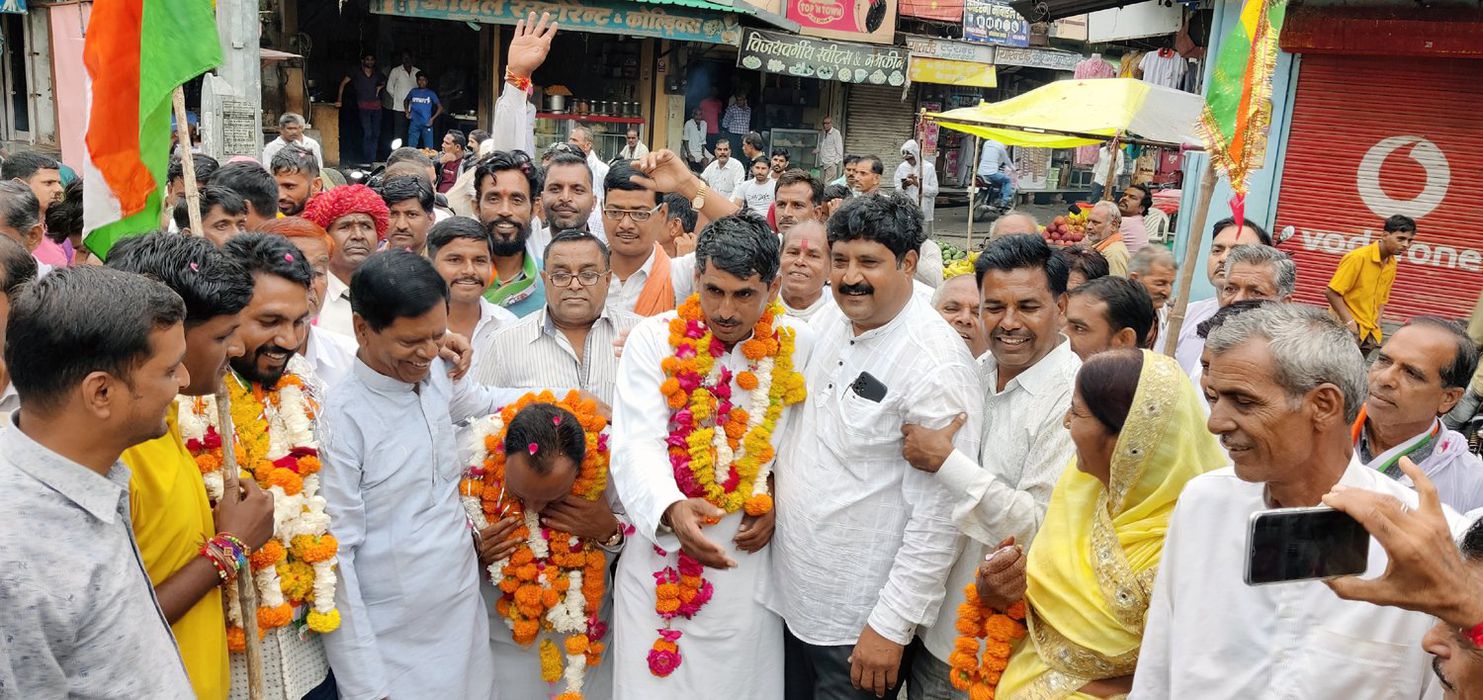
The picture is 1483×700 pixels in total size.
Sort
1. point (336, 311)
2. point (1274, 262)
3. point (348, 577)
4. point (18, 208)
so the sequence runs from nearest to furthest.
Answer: point (348, 577) < point (336, 311) < point (18, 208) < point (1274, 262)

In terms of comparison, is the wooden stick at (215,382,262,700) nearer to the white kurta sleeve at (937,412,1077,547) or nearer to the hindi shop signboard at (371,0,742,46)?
the white kurta sleeve at (937,412,1077,547)

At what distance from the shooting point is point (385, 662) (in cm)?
314

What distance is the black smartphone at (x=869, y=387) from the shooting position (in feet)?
10.4

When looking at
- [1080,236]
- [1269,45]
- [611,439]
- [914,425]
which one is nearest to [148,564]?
[611,439]

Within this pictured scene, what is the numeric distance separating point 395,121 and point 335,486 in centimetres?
1566

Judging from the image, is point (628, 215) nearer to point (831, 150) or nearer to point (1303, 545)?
point (1303, 545)

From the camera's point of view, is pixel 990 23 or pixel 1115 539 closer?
pixel 1115 539

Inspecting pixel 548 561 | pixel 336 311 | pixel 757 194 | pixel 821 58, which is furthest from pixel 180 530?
pixel 821 58

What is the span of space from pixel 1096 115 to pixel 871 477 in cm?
801

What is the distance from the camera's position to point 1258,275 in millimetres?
4996

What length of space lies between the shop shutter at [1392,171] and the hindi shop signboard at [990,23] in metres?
14.1

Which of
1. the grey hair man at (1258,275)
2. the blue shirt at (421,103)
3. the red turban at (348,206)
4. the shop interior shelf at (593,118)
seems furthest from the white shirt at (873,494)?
the blue shirt at (421,103)

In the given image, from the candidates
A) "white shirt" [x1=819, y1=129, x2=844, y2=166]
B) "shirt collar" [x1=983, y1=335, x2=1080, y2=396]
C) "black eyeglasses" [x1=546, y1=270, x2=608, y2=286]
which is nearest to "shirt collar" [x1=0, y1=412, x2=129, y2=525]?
"black eyeglasses" [x1=546, y1=270, x2=608, y2=286]

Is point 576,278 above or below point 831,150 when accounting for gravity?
below
